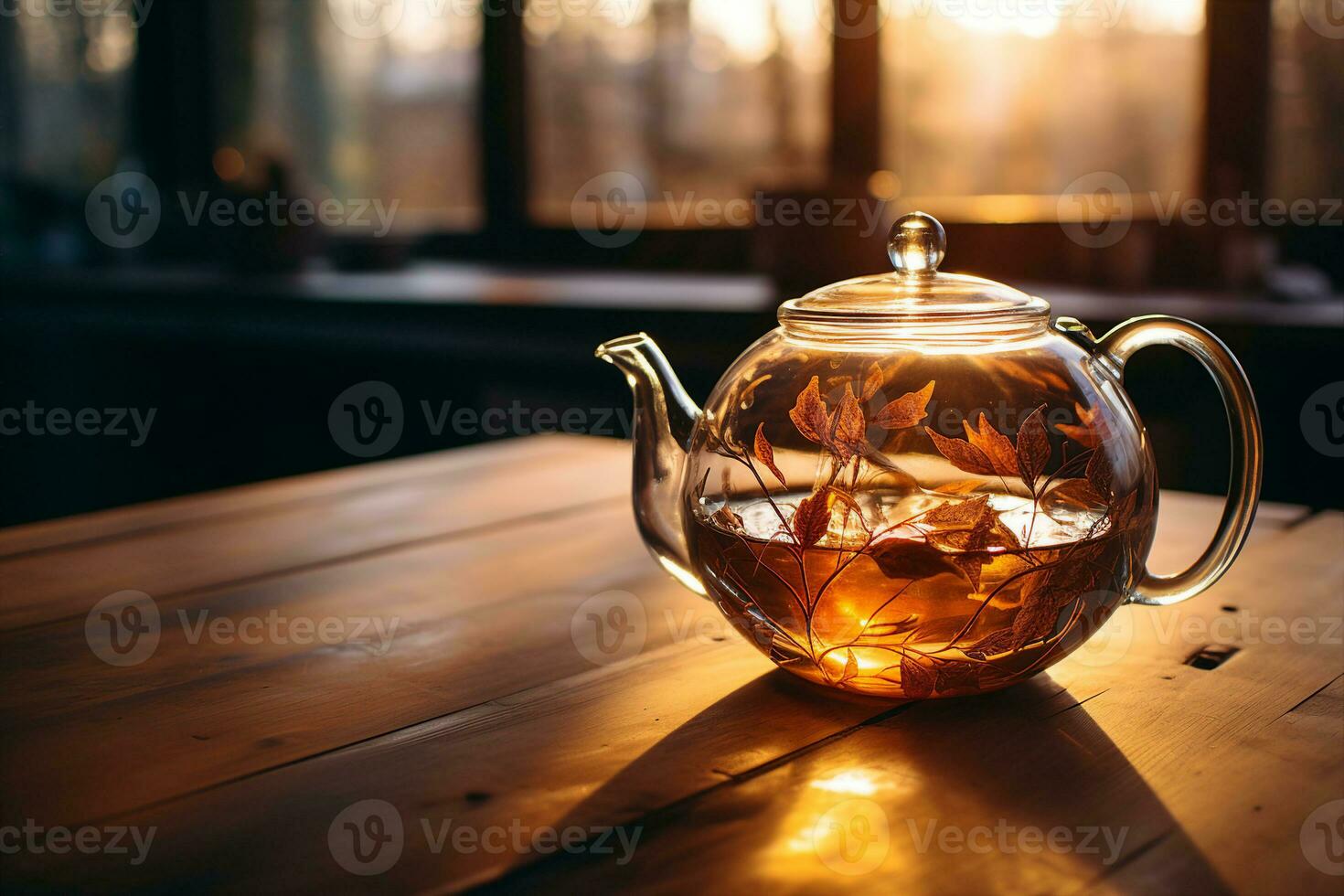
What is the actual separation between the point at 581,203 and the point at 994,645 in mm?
2624

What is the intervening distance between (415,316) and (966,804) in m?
2.02

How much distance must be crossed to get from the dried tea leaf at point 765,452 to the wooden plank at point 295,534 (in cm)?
42

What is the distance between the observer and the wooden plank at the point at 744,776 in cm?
47

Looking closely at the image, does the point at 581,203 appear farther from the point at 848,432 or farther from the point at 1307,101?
the point at 848,432

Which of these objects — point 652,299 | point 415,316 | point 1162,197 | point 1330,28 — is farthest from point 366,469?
point 1330,28

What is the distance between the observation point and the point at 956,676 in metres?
0.59

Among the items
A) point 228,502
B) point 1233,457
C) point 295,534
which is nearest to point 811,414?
point 1233,457

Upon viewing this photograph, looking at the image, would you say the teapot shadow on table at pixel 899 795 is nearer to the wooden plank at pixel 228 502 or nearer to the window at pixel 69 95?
the wooden plank at pixel 228 502

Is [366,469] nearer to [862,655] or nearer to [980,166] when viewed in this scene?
[862,655]

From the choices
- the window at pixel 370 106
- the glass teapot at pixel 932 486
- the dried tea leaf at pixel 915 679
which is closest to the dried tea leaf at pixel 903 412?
the glass teapot at pixel 932 486

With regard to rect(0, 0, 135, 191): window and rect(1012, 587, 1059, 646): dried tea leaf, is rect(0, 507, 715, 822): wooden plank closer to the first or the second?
rect(1012, 587, 1059, 646): dried tea leaf

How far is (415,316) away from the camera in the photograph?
2.40 meters

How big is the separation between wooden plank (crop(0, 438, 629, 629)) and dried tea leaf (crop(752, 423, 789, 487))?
42 cm

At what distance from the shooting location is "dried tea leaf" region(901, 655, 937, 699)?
584mm
